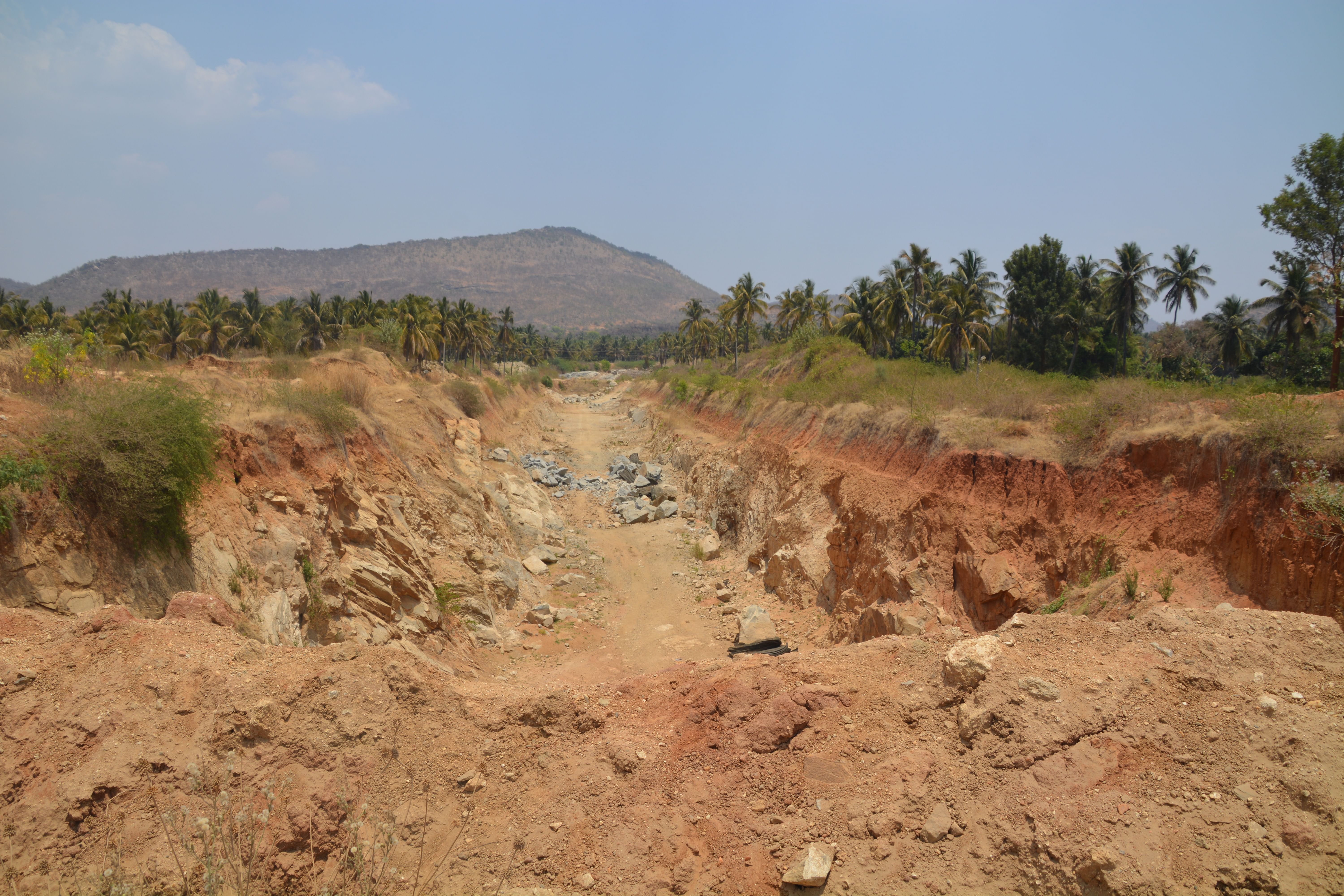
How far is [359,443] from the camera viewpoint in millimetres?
18578

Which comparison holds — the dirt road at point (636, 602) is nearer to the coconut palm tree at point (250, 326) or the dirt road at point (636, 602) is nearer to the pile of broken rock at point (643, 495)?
the pile of broken rock at point (643, 495)

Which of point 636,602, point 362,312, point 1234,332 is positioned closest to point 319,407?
point 636,602

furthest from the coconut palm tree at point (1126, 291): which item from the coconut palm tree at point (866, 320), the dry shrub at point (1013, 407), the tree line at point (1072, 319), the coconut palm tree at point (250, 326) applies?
the coconut palm tree at point (250, 326)

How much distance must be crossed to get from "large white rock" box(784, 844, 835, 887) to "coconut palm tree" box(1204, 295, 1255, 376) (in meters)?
55.6

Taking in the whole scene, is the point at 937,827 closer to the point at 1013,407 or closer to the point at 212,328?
the point at 1013,407

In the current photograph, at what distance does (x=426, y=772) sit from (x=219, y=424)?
1035 cm

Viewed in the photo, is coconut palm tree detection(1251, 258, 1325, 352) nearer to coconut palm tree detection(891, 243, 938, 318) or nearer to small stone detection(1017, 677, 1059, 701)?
coconut palm tree detection(891, 243, 938, 318)

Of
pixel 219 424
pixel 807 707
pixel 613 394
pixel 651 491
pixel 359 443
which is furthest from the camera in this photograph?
pixel 613 394

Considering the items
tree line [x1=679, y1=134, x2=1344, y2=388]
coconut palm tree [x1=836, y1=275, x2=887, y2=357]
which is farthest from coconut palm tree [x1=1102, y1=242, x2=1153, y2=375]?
coconut palm tree [x1=836, y1=275, x2=887, y2=357]

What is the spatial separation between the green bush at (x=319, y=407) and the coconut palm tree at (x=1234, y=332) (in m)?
56.9

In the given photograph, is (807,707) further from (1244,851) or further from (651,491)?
(651,491)

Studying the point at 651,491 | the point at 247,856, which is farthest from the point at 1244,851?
the point at 651,491

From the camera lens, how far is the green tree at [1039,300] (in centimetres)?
4541

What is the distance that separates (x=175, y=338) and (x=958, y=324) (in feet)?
186
